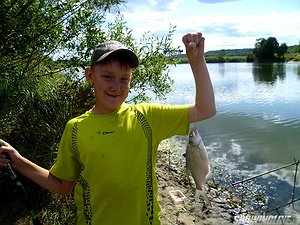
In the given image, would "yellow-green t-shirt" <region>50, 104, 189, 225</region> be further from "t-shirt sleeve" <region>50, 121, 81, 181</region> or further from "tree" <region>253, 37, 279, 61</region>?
"tree" <region>253, 37, 279, 61</region>

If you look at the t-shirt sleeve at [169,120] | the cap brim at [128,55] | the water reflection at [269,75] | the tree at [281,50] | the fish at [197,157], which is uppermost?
the tree at [281,50]

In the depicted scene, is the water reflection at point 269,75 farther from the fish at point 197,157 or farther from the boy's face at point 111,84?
the boy's face at point 111,84

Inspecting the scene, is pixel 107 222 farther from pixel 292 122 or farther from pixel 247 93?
pixel 247 93

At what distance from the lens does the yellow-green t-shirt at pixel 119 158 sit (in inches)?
89.0

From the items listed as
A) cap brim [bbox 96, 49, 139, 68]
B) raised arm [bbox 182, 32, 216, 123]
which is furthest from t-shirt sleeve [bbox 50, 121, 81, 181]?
raised arm [bbox 182, 32, 216, 123]

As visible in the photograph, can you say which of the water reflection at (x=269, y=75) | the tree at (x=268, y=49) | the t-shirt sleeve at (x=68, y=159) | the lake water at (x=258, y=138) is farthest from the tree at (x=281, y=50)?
the t-shirt sleeve at (x=68, y=159)

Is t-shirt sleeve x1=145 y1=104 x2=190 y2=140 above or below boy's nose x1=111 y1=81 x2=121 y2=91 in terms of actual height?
below

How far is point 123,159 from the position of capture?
7.46 feet

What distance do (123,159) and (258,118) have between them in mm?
17531

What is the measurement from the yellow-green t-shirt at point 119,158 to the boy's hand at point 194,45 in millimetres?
370

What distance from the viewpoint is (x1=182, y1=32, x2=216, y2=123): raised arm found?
2.22 m

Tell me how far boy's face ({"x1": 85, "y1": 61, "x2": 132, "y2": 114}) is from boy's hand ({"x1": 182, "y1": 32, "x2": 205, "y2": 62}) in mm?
470

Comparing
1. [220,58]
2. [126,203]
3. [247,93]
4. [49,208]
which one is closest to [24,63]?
[49,208]

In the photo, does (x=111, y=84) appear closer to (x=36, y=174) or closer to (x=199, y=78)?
(x=199, y=78)
